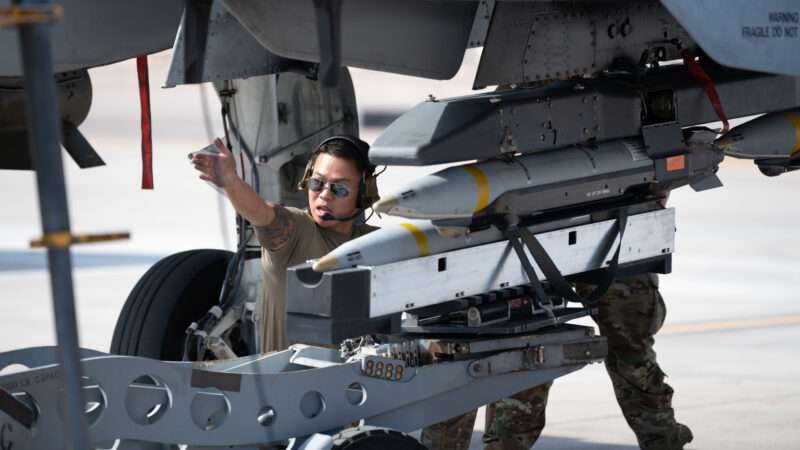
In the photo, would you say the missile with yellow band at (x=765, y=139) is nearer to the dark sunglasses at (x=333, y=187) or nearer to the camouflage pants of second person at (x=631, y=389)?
the camouflage pants of second person at (x=631, y=389)

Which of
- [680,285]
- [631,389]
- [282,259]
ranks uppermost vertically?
[282,259]

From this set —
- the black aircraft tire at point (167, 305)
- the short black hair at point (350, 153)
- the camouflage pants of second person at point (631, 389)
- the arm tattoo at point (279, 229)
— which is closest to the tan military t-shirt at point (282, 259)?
the arm tattoo at point (279, 229)

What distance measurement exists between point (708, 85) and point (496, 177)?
4.08ft

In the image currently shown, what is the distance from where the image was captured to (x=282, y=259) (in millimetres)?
5504

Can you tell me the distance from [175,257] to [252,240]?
0.53 meters

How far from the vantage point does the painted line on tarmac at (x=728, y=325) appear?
10.0m

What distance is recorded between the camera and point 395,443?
492 centimetres

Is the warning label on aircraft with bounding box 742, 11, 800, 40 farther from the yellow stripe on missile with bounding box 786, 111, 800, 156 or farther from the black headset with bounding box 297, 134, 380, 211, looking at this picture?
the black headset with bounding box 297, 134, 380, 211

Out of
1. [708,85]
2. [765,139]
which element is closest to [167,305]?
[708,85]

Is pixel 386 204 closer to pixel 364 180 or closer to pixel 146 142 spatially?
pixel 364 180

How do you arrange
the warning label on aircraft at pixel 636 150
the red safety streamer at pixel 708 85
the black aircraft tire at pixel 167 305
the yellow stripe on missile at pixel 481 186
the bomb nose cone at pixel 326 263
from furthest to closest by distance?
the black aircraft tire at pixel 167 305 < the red safety streamer at pixel 708 85 < the warning label on aircraft at pixel 636 150 < the yellow stripe on missile at pixel 481 186 < the bomb nose cone at pixel 326 263

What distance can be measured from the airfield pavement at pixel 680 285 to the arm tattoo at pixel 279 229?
0.24m

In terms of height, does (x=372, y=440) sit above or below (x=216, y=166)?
below

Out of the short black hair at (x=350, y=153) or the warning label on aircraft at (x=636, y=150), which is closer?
the short black hair at (x=350, y=153)
